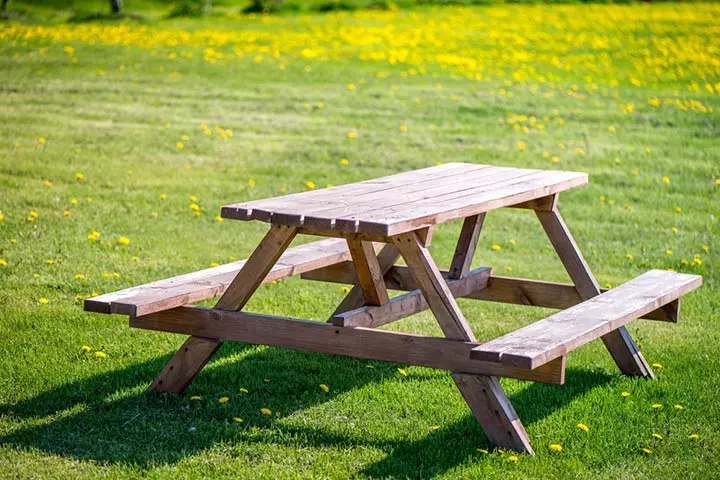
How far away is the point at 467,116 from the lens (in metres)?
12.1

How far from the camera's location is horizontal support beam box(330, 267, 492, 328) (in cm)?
474

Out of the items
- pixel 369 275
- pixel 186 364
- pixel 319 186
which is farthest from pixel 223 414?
pixel 319 186

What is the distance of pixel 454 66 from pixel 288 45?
9.64 ft

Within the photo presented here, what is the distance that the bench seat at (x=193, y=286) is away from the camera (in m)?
4.50

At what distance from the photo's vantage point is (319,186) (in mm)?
9414

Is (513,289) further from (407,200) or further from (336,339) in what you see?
(336,339)

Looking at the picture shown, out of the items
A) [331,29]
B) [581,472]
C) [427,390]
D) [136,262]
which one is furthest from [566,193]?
[331,29]

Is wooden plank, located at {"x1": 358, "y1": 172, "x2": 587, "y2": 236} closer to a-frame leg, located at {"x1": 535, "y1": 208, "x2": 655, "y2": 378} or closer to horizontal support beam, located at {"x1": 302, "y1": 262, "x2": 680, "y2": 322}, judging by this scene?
a-frame leg, located at {"x1": 535, "y1": 208, "x2": 655, "y2": 378}

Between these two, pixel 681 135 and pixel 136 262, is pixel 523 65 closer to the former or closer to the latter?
pixel 681 135

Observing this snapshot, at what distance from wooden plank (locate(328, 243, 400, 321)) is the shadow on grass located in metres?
0.29

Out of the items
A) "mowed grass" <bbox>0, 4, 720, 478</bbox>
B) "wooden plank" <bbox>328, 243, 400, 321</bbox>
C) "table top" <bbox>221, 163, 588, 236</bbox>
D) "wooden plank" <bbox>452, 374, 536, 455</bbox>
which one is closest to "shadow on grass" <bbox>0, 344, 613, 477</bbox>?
"mowed grass" <bbox>0, 4, 720, 478</bbox>

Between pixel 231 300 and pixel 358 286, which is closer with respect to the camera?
pixel 231 300

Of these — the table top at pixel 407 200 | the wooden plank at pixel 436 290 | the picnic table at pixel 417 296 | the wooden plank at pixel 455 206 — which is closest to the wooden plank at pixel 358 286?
the picnic table at pixel 417 296

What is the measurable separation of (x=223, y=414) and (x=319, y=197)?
1.04m
